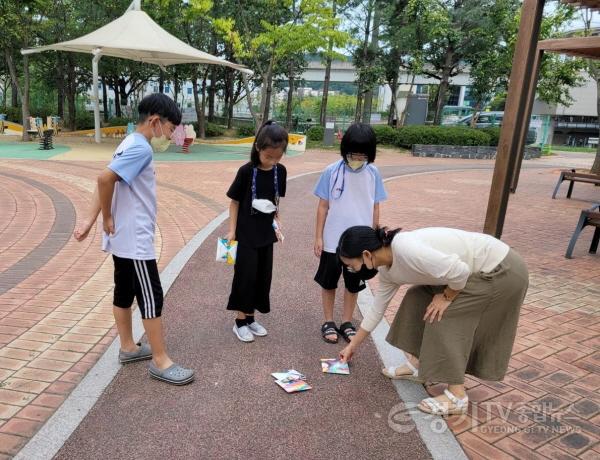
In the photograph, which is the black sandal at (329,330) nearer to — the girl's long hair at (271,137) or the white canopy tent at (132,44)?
the girl's long hair at (271,137)

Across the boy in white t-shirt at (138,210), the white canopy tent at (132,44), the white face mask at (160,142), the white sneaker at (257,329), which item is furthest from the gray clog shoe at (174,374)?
the white canopy tent at (132,44)

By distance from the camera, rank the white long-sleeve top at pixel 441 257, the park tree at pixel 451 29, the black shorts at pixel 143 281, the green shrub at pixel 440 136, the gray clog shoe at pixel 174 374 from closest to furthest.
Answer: the white long-sleeve top at pixel 441 257
the black shorts at pixel 143 281
the gray clog shoe at pixel 174 374
the park tree at pixel 451 29
the green shrub at pixel 440 136

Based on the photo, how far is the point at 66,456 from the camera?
2309 mm

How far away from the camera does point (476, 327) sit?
2646 mm

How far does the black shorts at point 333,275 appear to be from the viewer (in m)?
3.54

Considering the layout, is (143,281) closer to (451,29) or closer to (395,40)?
(451,29)

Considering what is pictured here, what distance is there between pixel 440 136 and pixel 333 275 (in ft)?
66.3

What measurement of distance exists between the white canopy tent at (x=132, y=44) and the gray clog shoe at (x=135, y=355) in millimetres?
14225

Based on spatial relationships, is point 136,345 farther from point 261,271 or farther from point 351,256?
point 351,256

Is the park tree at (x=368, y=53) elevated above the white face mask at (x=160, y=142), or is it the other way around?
the park tree at (x=368, y=53)

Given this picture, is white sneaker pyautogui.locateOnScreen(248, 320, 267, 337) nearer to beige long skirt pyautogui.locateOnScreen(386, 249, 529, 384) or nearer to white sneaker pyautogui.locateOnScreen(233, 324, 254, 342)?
white sneaker pyautogui.locateOnScreen(233, 324, 254, 342)

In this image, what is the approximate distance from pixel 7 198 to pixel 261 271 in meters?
6.55

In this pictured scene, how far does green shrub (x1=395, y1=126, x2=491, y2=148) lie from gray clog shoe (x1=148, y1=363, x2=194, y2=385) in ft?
68.8

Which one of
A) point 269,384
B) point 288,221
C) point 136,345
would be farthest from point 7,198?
point 269,384
